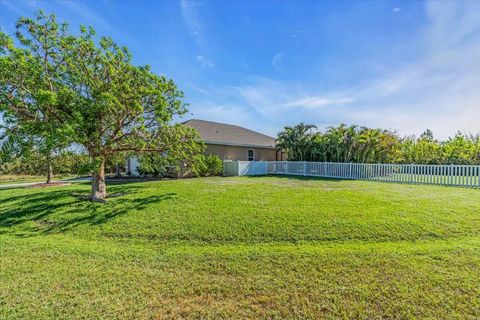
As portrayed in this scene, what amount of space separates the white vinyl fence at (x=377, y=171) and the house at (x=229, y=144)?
1.91 m

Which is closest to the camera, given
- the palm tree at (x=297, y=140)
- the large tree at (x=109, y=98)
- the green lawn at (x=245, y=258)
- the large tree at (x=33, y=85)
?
the green lawn at (x=245, y=258)

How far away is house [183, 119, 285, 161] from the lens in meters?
20.0

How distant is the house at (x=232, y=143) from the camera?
65.5 feet

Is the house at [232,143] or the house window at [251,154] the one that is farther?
the house window at [251,154]

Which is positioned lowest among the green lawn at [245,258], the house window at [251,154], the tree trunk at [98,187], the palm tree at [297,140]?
the green lawn at [245,258]

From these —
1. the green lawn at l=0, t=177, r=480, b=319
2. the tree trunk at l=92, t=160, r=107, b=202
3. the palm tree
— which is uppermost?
the palm tree

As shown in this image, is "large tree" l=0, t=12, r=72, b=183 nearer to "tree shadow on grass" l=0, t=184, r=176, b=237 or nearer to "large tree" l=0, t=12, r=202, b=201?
"large tree" l=0, t=12, r=202, b=201

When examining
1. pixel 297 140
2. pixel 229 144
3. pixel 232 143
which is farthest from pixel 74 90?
pixel 297 140

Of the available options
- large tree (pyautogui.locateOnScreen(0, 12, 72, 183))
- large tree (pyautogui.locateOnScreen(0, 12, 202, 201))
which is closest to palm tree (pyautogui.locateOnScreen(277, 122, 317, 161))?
large tree (pyautogui.locateOnScreen(0, 12, 202, 201))

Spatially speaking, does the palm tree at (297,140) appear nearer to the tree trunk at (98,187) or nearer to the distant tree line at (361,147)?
the distant tree line at (361,147)

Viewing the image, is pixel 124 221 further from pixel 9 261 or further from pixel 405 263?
pixel 405 263

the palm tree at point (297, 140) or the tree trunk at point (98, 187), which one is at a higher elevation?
the palm tree at point (297, 140)

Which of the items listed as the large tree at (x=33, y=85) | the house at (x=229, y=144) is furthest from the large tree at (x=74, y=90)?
the house at (x=229, y=144)

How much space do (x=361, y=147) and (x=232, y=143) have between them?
10.0 metres
